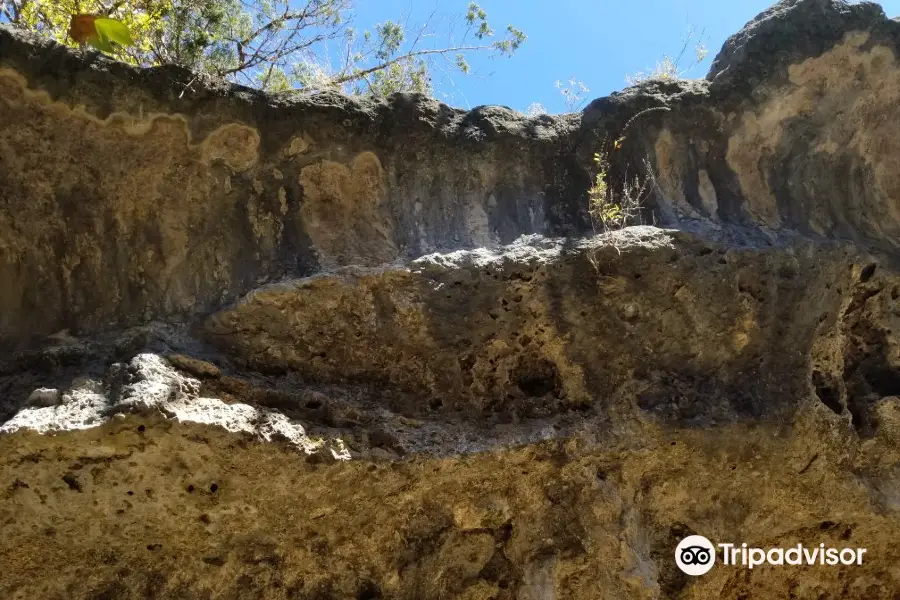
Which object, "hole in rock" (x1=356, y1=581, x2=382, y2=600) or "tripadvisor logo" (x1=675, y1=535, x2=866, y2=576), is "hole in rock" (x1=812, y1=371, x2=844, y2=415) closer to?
"tripadvisor logo" (x1=675, y1=535, x2=866, y2=576)

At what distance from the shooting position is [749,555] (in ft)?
11.7

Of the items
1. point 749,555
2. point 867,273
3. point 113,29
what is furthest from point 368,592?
point 867,273

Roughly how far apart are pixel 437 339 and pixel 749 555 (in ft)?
5.49

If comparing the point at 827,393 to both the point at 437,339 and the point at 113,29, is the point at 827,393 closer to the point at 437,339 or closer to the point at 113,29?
the point at 437,339

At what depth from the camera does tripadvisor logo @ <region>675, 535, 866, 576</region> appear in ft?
11.3

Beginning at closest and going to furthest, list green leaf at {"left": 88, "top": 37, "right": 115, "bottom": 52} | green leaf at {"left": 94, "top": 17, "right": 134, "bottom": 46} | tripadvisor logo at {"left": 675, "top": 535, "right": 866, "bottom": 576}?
green leaf at {"left": 94, "top": 17, "right": 134, "bottom": 46}, green leaf at {"left": 88, "top": 37, "right": 115, "bottom": 52}, tripadvisor logo at {"left": 675, "top": 535, "right": 866, "bottom": 576}

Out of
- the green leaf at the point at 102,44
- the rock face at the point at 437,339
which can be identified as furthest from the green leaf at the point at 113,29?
the rock face at the point at 437,339

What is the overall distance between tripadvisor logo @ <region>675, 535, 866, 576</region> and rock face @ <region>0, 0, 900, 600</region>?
1.6 inches

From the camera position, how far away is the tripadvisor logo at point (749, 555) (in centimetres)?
344

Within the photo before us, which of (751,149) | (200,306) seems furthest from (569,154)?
(200,306)

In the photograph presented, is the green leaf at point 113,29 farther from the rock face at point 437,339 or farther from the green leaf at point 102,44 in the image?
A: the rock face at point 437,339

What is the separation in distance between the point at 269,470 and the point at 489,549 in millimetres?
975

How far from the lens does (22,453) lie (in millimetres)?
2619

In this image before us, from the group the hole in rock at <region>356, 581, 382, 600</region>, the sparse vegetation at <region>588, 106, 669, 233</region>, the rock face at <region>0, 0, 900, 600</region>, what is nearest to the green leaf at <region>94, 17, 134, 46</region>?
the rock face at <region>0, 0, 900, 600</region>
